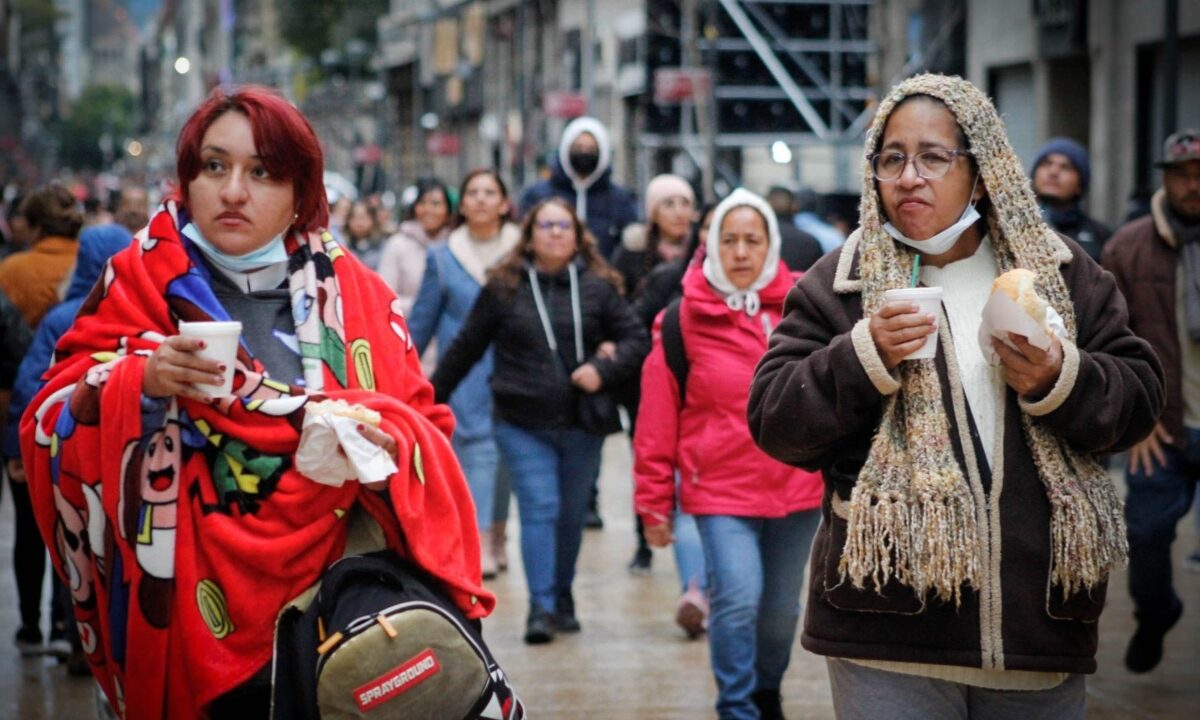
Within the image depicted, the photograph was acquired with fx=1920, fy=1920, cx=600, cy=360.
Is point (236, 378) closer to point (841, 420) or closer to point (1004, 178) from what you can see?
point (841, 420)

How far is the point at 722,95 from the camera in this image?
31484 mm

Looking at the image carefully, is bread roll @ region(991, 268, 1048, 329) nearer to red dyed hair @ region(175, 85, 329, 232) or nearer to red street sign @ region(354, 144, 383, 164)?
red dyed hair @ region(175, 85, 329, 232)

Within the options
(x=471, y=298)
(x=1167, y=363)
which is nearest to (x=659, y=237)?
(x=471, y=298)

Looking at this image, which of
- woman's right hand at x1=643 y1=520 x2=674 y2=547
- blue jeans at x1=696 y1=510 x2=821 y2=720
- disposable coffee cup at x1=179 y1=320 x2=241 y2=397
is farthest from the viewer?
woman's right hand at x1=643 y1=520 x2=674 y2=547

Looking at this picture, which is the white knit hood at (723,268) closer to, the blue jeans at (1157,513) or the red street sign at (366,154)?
the blue jeans at (1157,513)

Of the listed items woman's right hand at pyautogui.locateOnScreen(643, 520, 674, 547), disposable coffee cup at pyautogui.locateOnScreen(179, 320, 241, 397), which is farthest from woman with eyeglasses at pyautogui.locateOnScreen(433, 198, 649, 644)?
disposable coffee cup at pyautogui.locateOnScreen(179, 320, 241, 397)

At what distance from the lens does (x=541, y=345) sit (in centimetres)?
892

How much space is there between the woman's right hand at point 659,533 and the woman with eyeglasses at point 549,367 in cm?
191

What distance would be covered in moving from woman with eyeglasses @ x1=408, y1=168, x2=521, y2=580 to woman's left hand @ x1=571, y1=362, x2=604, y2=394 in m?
1.53

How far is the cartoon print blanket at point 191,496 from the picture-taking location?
13.0ft

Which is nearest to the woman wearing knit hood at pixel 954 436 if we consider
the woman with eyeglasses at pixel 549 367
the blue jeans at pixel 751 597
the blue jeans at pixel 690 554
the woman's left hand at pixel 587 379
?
the blue jeans at pixel 751 597

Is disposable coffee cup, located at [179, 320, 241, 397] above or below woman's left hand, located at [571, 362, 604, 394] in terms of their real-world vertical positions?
above

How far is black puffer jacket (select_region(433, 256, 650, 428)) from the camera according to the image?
8.87 metres

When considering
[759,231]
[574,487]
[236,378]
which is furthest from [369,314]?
[574,487]
